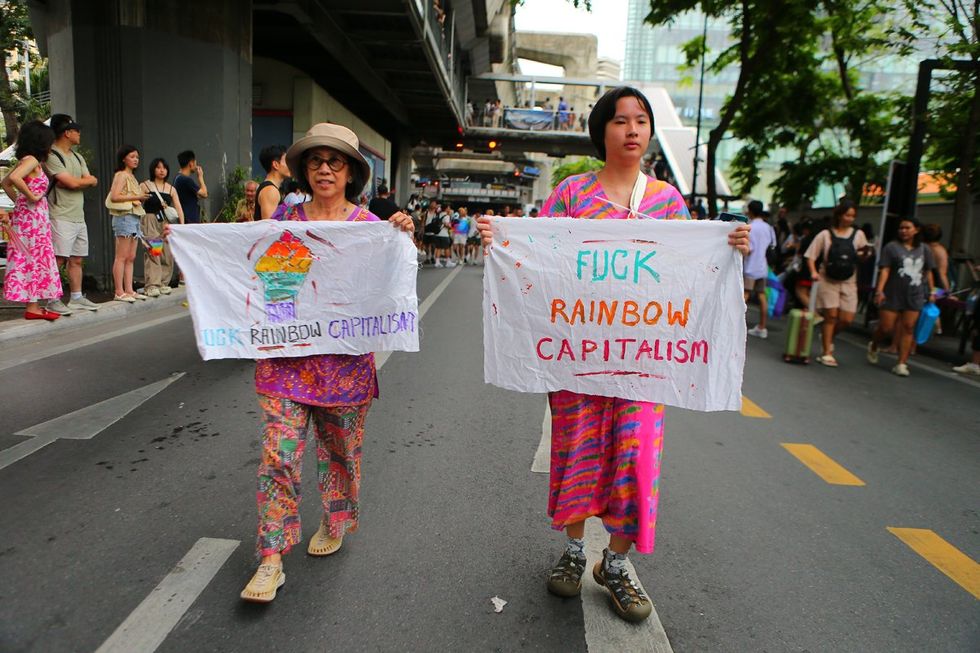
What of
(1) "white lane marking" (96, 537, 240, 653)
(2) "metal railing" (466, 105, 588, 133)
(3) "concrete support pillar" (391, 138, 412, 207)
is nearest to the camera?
(1) "white lane marking" (96, 537, 240, 653)

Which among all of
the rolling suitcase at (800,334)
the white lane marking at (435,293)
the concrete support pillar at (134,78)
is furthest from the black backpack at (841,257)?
the concrete support pillar at (134,78)

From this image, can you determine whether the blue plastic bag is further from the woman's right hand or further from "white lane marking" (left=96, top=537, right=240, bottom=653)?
"white lane marking" (left=96, top=537, right=240, bottom=653)

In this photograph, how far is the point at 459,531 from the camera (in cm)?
331

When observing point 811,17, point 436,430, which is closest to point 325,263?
point 436,430

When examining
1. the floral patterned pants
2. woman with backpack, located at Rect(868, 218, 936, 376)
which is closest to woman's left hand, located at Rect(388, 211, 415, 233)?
the floral patterned pants

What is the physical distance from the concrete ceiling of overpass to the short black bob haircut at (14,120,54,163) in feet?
26.8

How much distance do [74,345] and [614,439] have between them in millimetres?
6092

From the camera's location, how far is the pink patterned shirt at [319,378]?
280cm

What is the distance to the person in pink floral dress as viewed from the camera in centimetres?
679

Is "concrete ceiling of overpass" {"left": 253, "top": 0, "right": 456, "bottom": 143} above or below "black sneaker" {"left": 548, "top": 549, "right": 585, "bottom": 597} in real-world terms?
above

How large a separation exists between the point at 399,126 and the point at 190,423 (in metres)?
27.6

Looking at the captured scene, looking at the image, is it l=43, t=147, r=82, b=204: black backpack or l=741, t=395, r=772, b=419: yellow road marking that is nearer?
l=741, t=395, r=772, b=419: yellow road marking

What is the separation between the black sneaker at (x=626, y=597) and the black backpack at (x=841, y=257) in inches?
252

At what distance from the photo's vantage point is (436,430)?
4879mm
